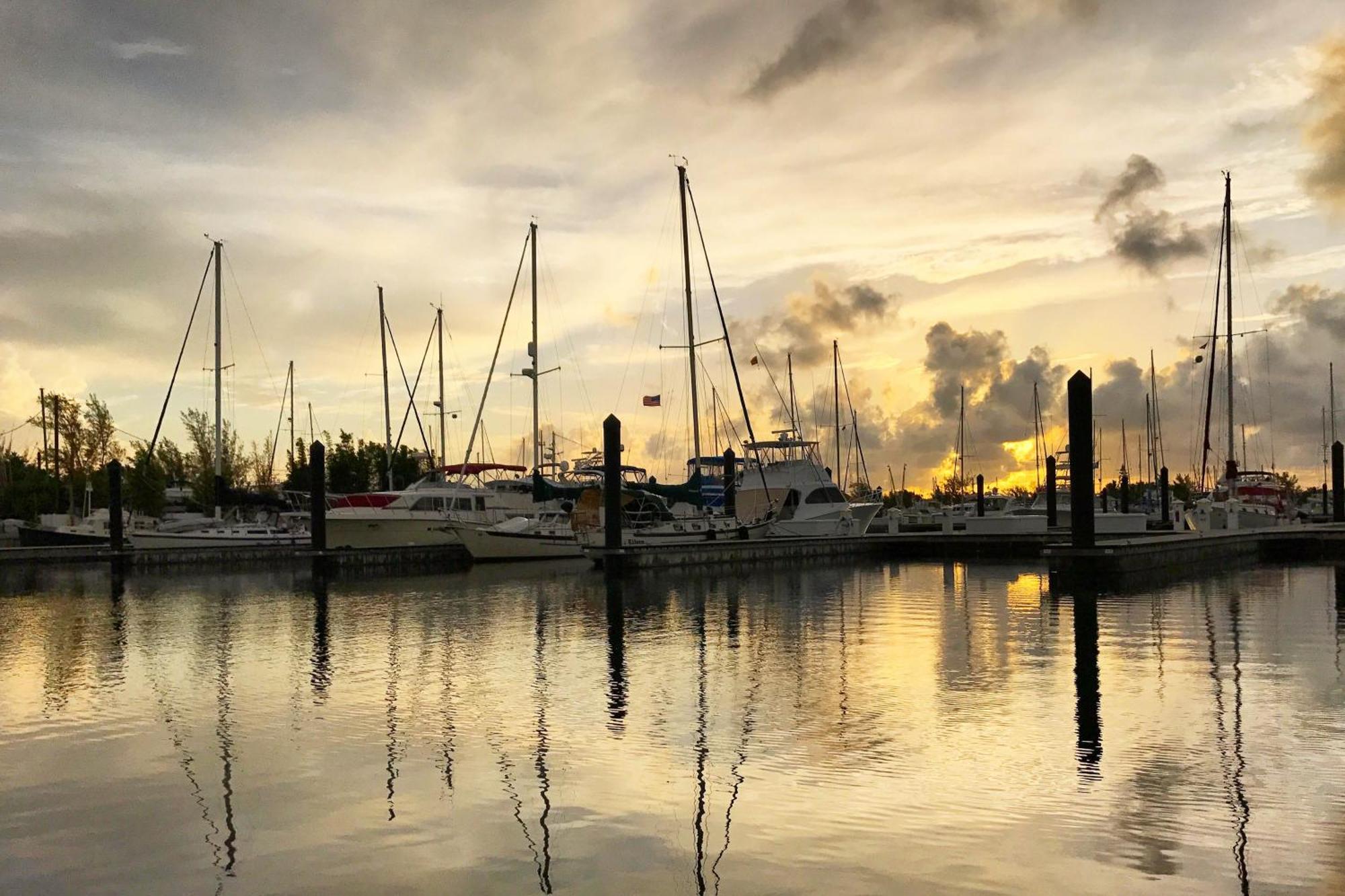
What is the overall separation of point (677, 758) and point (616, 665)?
304 inches

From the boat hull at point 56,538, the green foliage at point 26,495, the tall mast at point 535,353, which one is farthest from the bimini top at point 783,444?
the green foliage at point 26,495

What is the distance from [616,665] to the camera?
20.2 m

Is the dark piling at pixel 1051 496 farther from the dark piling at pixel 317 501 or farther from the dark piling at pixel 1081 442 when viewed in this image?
the dark piling at pixel 317 501

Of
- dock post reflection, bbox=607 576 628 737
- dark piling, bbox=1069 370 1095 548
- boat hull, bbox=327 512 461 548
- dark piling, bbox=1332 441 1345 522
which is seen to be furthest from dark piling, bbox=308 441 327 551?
dark piling, bbox=1332 441 1345 522

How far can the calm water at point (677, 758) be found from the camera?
29.2ft

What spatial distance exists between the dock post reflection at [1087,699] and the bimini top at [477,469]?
37016mm

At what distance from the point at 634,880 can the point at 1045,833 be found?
3452 mm

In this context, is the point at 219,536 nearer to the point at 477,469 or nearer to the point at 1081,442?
the point at 477,469

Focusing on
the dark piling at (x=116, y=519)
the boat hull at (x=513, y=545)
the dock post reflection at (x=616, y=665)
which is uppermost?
the dark piling at (x=116, y=519)

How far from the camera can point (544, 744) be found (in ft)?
44.0

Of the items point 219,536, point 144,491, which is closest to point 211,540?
point 219,536

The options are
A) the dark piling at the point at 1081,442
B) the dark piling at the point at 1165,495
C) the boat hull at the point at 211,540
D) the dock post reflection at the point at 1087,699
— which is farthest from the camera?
the dark piling at the point at 1165,495

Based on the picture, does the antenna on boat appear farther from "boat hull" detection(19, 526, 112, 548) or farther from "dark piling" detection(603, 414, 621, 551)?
"dark piling" detection(603, 414, 621, 551)

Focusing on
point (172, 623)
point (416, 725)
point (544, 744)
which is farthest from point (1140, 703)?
point (172, 623)
